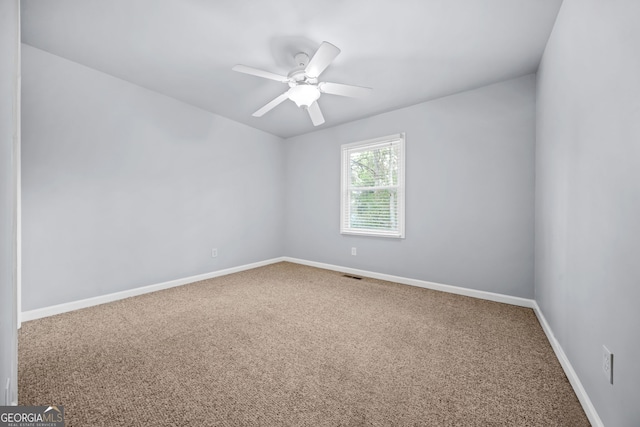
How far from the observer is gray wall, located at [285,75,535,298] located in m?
2.88

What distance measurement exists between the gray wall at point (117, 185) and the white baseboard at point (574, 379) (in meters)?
3.88

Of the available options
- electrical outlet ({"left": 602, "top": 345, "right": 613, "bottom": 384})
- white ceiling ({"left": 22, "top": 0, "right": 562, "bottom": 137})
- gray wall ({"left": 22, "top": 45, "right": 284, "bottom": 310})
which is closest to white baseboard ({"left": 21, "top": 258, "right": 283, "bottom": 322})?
gray wall ({"left": 22, "top": 45, "right": 284, "bottom": 310})

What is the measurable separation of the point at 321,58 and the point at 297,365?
2205mm

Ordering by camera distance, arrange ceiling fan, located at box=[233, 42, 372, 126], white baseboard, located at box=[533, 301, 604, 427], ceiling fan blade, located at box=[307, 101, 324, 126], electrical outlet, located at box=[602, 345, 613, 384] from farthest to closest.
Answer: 1. ceiling fan blade, located at box=[307, 101, 324, 126]
2. ceiling fan, located at box=[233, 42, 372, 126]
3. white baseboard, located at box=[533, 301, 604, 427]
4. electrical outlet, located at box=[602, 345, 613, 384]

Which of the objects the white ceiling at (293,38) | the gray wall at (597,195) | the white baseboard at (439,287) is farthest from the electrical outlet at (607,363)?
the white ceiling at (293,38)

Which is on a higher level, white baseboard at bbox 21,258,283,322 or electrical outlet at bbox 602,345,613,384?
electrical outlet at bbox 602,345,613,384

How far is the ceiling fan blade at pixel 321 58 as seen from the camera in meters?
1.93

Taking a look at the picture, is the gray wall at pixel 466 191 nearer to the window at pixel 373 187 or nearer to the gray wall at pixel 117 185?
the window at pixel 373 187

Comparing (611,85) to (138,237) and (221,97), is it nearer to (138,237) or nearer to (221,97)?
(221,97)

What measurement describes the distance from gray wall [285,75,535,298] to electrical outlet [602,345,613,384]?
1.84 metres

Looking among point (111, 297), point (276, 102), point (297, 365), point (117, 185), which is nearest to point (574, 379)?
point (297, 365)

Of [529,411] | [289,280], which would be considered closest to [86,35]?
[289,280]

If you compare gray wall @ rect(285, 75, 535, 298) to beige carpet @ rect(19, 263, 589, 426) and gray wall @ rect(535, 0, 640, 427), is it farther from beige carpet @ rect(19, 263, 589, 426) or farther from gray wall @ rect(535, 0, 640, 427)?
gray wall @ rect(535, 0, 640, 427)

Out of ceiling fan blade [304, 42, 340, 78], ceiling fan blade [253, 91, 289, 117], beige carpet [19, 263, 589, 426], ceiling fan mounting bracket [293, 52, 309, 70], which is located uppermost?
ceiling fan mounting bracket [293, 52, 309, 70]
